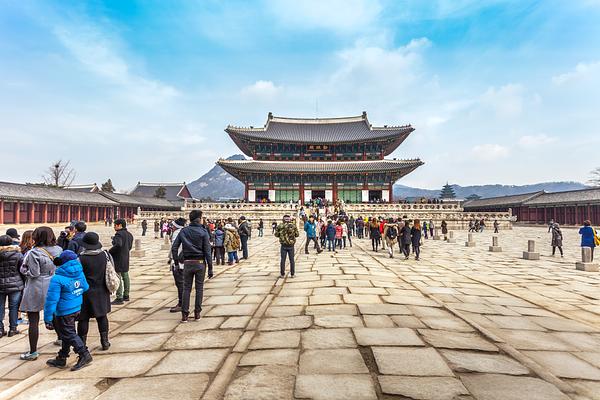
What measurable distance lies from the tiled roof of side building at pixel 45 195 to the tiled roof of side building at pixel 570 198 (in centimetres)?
4820

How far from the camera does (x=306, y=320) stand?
5066mm

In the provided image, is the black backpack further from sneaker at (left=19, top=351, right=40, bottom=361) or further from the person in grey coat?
sneaker at (left=19, top=351, right=40, bottom=361)

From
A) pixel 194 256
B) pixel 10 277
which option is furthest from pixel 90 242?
pixel 10 277

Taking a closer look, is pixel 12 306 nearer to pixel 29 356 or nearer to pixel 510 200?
pixel 29 356

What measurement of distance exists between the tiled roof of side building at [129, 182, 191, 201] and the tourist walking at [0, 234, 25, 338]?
5989cm

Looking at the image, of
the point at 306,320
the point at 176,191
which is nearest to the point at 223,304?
the point at 306,320

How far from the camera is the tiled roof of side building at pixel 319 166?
1461 inches

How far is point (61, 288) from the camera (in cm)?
372

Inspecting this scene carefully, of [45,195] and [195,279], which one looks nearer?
[195,279]

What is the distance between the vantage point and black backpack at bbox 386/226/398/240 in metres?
13.0

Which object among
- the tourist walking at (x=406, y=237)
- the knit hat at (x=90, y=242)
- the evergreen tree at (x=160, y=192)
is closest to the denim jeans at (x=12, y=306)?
the knit hat at (x=90, y=242)

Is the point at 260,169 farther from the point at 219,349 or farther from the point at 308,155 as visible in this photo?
the point at 219,349

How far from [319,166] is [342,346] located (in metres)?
35.9

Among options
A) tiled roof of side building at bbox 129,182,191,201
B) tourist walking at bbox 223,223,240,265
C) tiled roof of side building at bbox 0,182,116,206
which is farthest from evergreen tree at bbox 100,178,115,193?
tourist walking at bbox 223,223,240,265
